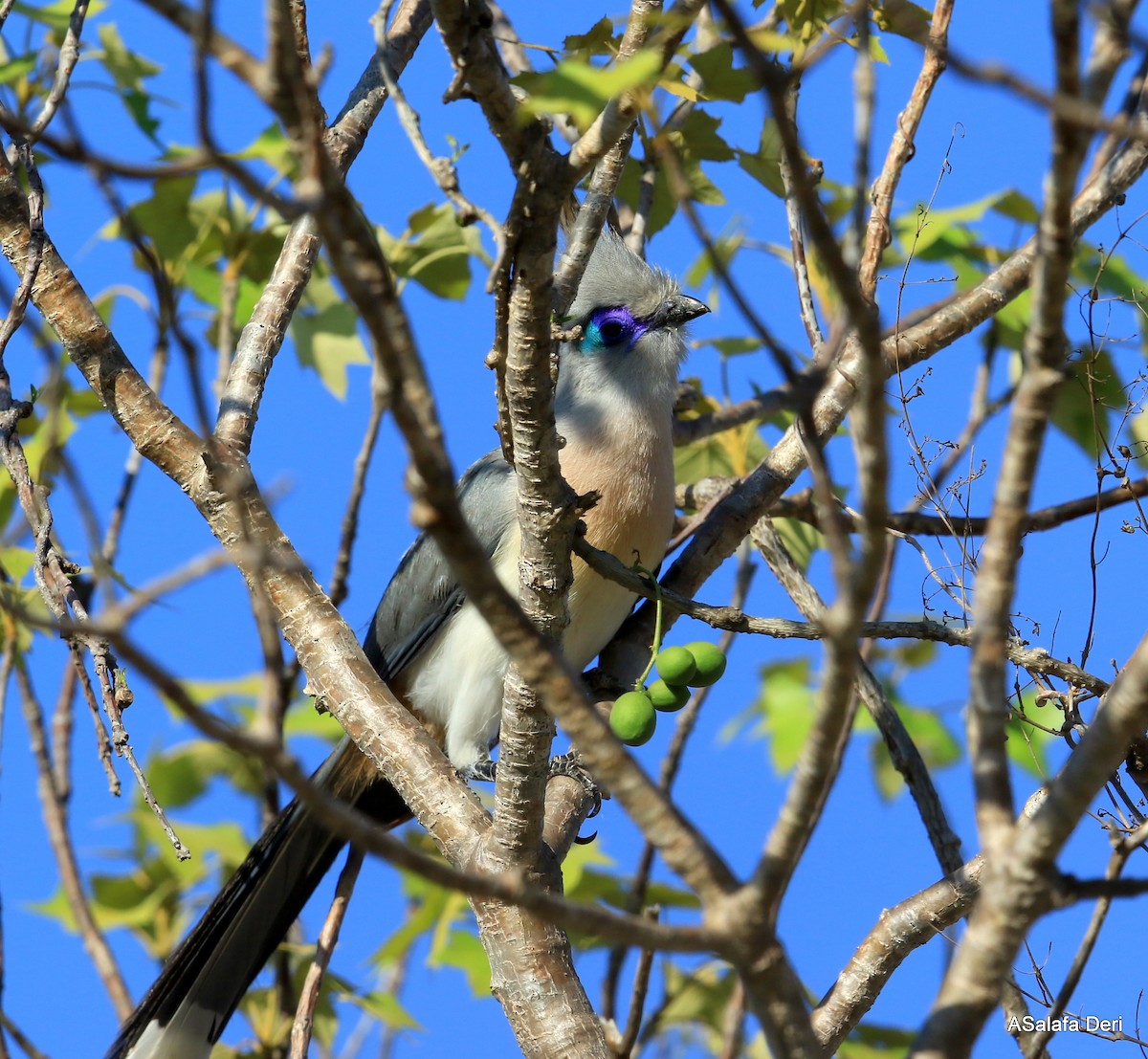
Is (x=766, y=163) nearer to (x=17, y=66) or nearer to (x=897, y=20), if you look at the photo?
(x=897, y=20)

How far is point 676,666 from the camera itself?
2.55 meters

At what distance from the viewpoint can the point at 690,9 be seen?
5.89 ft

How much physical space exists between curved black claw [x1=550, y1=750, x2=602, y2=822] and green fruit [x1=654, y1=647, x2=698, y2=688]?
3.16ft

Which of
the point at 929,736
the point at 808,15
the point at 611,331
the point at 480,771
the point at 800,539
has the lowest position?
the point at 480,771

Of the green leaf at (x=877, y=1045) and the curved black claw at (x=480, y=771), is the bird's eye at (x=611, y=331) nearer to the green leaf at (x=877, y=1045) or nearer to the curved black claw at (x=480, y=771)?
the curved black claw at (x=480, y=771)

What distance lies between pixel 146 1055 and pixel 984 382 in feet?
9.74

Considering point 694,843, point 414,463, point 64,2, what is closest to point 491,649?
point 64,2

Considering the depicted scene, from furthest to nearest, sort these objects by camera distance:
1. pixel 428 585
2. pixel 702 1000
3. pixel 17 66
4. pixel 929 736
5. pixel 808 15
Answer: pixel 428 585 → pixel 929 736 → pixel 702 1000 → pixel 17 66 → pixel 808 15

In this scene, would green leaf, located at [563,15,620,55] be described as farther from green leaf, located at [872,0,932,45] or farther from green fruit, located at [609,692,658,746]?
green fruit, located at [609,692,658,746]

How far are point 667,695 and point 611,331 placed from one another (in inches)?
72.1

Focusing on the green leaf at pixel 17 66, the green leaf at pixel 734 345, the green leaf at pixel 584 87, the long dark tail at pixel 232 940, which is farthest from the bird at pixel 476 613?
the green leaf at pixel 584 87

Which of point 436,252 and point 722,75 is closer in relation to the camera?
point 722,75

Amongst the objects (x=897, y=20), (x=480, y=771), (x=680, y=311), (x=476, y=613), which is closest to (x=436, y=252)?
(x=680, y=311)

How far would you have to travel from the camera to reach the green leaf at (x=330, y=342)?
4.20 metres
